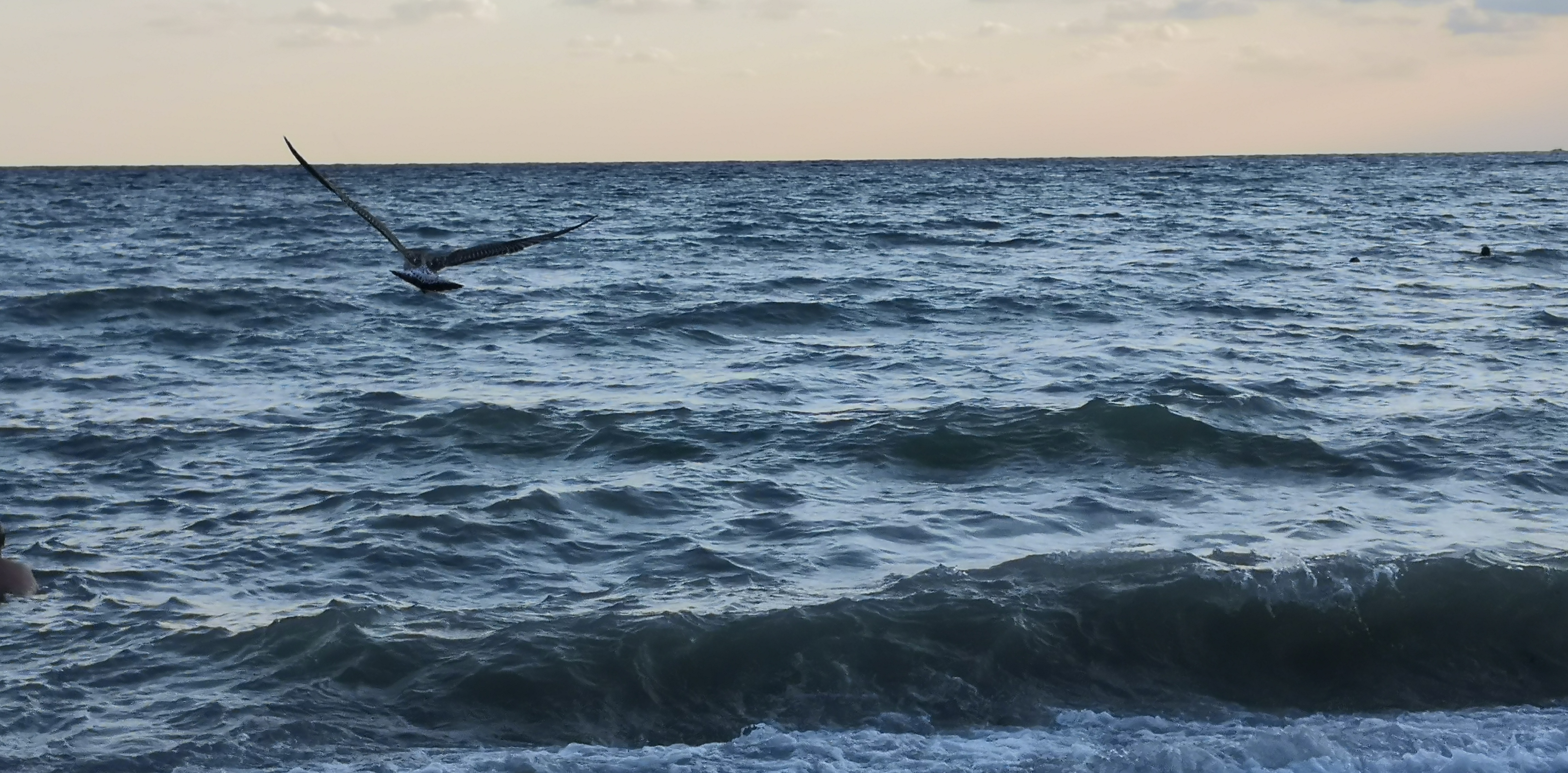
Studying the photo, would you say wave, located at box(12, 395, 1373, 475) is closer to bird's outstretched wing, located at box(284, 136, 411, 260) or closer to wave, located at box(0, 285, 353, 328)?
bird's outstretched wing, located at box(284, 136, 411, 260)

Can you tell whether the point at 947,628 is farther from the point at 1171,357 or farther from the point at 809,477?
the point at 1171,357

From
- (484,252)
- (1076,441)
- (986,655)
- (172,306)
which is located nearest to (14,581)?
(986,655)

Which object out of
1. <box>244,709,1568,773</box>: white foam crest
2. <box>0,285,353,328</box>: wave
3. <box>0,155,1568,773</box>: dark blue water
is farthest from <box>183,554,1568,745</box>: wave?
<box>0,285,353,328</box>: wave

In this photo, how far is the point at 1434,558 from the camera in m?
Result: 9.28

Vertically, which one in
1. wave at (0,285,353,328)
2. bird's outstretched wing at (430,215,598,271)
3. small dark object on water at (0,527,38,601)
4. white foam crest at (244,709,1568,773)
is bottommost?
white foam crest at (244,709,1568,773)

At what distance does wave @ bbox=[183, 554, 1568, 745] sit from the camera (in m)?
7.66

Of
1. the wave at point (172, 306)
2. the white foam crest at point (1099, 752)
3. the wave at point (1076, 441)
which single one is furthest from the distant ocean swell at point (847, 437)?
the wave at point (172, 306)

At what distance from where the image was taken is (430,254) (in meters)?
11.7

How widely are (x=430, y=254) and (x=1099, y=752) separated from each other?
23.9 feet

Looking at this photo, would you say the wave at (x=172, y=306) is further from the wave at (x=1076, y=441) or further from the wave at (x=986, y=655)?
the wave at (x=986, y=655)

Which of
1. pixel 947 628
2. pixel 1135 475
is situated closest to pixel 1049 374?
pixel 1135 475

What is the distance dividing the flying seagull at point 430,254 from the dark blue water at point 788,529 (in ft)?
5.90

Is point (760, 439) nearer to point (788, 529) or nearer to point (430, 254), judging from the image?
point (788, 529)

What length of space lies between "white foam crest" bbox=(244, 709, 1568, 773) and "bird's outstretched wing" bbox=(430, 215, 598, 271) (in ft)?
14.1
